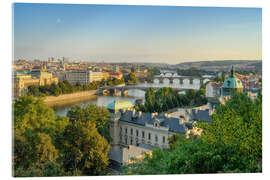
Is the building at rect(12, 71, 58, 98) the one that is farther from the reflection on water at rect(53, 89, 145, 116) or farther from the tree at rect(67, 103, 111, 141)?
the tree at rect(67, 103, 111, 141)

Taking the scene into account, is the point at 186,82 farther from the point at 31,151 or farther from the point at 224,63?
the point at 31,151

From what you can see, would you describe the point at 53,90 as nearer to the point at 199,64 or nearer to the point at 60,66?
the point at 60,66

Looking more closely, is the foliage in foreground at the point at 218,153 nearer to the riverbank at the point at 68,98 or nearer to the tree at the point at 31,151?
the tree at the point at 31,151

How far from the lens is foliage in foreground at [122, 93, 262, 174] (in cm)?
284

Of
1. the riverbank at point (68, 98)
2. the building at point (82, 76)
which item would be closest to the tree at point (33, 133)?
the riverbank at point (68, 98)

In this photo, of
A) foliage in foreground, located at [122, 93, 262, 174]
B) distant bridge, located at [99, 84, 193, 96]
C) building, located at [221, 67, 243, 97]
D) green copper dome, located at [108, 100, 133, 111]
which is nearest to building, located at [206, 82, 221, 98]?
building, located at [221, 67, 243, 97]

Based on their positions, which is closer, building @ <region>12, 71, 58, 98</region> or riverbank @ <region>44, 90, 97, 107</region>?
building @ <region>12, 71, 58, 98</region>

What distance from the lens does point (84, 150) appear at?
3684 millimetres

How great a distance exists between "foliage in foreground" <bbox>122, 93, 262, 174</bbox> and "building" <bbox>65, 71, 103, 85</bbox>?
63.3 inches

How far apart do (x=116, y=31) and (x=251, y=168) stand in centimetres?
243

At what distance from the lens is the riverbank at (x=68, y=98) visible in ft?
13.9

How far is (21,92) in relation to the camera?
3.66 meters

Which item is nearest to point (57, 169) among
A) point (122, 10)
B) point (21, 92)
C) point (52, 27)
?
point (21, 92)

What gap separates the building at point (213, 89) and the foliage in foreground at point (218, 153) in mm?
1654
